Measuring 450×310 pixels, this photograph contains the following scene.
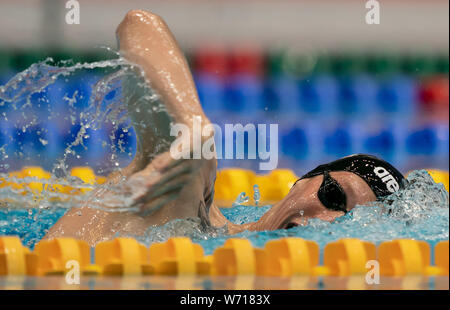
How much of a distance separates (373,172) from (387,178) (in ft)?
0.16

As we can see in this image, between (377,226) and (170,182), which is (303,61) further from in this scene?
(170,182)

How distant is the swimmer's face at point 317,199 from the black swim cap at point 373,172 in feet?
0.07

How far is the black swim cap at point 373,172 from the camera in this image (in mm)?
2393

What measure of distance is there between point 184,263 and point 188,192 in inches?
11.0

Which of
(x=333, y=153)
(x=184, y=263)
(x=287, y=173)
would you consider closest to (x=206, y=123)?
(x=184, y=263)

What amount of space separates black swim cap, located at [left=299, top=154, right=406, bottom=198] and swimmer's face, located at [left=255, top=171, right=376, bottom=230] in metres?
0.02

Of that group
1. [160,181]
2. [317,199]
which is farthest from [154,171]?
[317,199]

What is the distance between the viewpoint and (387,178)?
95.0 inches

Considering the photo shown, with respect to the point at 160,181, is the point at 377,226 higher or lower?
lower

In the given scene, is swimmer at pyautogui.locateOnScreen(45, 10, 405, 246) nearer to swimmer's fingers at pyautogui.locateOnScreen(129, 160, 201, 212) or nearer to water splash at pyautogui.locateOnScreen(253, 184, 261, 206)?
swimmer's fingers at pyautogui.locateOnScreen(129, 160, 201, 212)

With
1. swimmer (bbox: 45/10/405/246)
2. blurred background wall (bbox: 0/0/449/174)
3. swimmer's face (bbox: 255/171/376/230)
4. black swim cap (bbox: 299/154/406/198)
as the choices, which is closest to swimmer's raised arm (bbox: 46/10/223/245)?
swimmer (bbox: 45/10/405/246)

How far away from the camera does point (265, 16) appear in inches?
249
